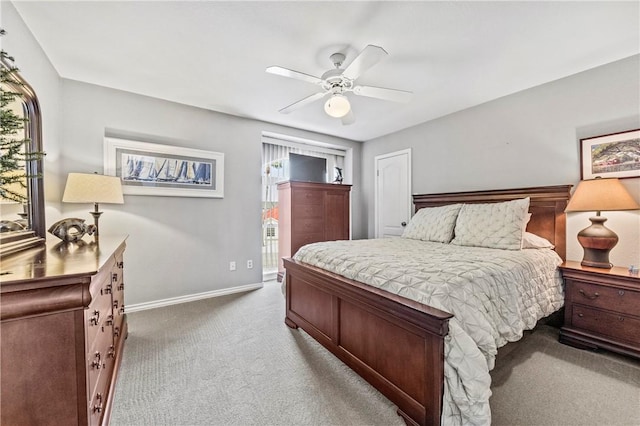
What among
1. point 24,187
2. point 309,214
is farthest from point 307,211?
point 24,187

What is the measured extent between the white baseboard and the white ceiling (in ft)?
7.72

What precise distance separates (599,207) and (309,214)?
3.09 metres

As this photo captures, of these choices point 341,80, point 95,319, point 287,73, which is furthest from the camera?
point 341,80

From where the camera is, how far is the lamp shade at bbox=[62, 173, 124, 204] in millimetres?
2123

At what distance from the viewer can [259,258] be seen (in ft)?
12.7

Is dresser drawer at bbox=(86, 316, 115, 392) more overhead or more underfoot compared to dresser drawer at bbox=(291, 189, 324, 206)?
more underfoot

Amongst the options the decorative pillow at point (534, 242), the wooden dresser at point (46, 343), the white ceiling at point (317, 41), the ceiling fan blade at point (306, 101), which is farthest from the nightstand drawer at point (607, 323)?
the wooden dresser at point (46, 343)

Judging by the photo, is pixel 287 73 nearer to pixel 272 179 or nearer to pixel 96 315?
pixel 96 315

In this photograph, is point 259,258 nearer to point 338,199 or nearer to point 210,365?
point 338,199

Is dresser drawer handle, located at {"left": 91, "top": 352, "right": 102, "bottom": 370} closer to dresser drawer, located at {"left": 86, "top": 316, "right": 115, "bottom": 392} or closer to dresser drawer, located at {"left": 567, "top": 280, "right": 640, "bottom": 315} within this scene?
dresser drawer, located at {"left": 86, "top": 316, "right": 115, "bottom": 392}

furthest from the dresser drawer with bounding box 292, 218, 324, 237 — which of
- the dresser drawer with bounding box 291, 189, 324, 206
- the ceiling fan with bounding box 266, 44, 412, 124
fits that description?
the ceiling fan with bounding box 266, 44, 412, 124

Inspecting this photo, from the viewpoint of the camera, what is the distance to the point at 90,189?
2182 mm

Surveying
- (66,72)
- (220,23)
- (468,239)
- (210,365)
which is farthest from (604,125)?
(66,72)

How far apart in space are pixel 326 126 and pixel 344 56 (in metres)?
1.94
